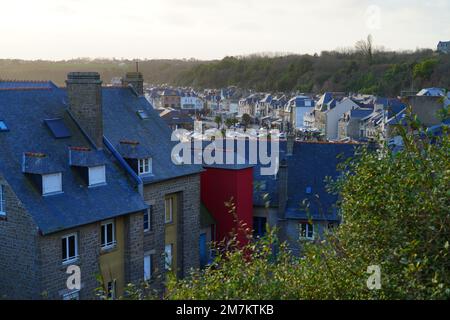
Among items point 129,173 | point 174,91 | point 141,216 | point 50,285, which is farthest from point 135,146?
point 174,91

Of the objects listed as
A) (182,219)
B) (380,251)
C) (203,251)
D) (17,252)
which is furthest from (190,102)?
(380,251)

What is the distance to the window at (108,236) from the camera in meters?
19.2

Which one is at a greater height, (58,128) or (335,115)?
(58,128)

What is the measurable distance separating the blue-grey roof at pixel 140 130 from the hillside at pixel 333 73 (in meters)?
76.4

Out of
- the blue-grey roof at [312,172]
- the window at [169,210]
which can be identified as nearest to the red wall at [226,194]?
the blue-grey roof at [312,172]

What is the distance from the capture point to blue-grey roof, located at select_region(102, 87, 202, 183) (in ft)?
73.8

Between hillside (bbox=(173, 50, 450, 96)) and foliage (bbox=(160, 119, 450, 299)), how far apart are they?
87702 millimetres

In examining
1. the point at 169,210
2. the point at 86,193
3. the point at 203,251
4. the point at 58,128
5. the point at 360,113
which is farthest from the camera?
the point at 360,113

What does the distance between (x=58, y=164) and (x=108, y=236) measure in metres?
2.87

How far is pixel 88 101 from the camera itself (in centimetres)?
2097

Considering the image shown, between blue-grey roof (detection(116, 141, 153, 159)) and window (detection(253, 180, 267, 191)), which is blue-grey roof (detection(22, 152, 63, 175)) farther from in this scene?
window (detection(253, 180, 267, 191))

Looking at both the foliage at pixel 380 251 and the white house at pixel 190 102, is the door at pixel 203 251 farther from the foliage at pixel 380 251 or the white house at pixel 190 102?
the white house at pixel 190 102

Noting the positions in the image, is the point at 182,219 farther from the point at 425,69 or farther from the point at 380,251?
the point at 425,69

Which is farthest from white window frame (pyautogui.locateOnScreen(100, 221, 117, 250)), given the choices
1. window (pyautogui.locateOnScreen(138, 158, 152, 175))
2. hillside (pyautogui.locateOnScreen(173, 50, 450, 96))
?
hillside (pyautogui.locateOnScreen(173, 50, 450, 96))
